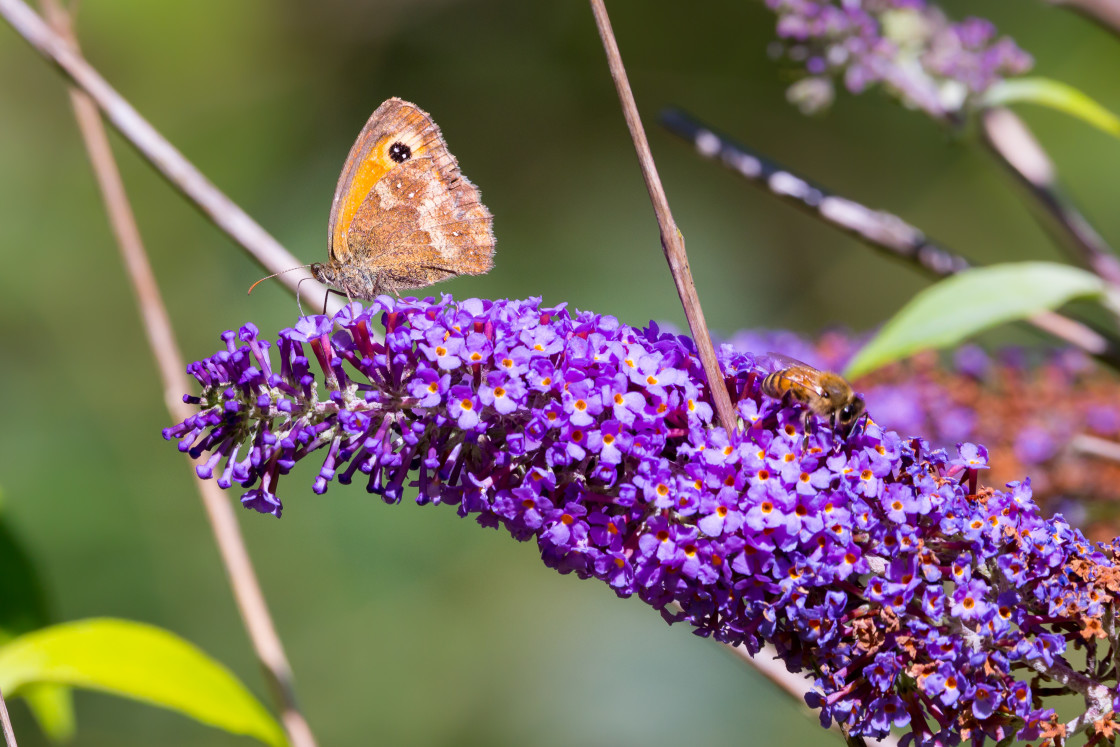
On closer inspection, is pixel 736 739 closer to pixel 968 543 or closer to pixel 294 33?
pixel 968 543

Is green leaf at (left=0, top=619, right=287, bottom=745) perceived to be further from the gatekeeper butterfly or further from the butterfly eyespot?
the butterfly eyespot

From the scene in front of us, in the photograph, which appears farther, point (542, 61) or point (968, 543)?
point (542, 61)

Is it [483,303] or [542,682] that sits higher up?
[542,682]

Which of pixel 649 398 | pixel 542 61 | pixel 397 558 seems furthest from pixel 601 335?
pixel 542 61

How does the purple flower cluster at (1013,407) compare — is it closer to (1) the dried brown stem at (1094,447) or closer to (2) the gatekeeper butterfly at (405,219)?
(1) the dried brown stem at (1094,447)

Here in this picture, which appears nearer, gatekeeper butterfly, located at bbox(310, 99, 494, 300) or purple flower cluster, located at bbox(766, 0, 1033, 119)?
gatekeeper butterfly, located at bbox(310, 99, 494, 300)

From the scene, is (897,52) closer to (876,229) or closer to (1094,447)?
(876,229)

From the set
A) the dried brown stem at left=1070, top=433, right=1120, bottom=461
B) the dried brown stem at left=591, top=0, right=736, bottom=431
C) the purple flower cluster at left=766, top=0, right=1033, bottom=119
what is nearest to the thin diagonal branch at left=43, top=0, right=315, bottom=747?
the dried brown stem at left=591, top=0, right=736, bottom=431
